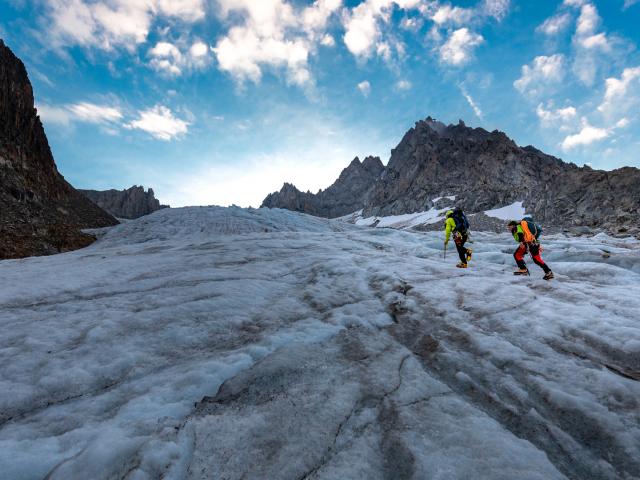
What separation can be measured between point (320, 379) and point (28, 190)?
41.9 meters

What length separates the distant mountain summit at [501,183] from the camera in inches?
2005

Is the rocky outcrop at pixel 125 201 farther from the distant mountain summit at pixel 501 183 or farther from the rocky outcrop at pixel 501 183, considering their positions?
the rocky outcrop at pixel 501 183

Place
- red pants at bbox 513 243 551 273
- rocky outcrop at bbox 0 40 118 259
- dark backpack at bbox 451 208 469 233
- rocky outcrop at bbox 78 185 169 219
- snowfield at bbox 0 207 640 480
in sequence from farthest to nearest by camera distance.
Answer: rocky outcrop at bbox 78 185 169 219, rocky outcrop at bbox 0 40 118 259, dark backpack at bbox 451 208 469 233, red pants at bbox 513 243 551 273, snowfield at bbox 0 207 640 480

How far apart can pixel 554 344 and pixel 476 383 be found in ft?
6.42

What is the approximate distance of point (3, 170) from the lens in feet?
103

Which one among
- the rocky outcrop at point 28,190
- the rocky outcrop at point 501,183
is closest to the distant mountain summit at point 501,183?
the rocky outcrop at point 501,183

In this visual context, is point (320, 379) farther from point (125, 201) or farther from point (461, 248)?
point (125, 201)

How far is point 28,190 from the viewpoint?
32.7m

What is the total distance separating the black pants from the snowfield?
310 cm

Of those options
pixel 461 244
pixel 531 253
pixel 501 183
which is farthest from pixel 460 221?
pixel 501 183

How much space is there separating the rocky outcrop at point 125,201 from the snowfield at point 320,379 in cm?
15185

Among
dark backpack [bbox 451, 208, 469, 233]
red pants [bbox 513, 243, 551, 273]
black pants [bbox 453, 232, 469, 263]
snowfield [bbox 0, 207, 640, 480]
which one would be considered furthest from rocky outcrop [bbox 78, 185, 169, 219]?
red pants [bbox 513, 243, 551, 273]

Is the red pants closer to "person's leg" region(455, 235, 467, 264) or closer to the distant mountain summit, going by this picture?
"person's leg" region(455, 235, 467, 264)

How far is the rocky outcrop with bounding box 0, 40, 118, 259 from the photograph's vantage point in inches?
1004
